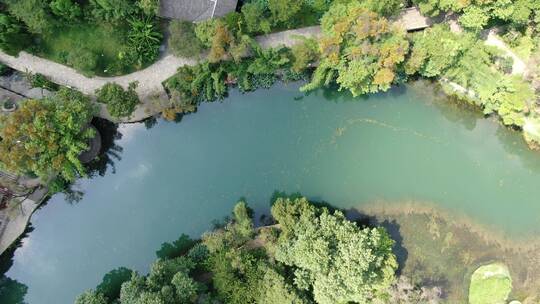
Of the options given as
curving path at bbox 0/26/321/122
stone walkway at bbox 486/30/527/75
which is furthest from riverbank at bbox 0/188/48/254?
stone walkway at bbox 486/30/527/75

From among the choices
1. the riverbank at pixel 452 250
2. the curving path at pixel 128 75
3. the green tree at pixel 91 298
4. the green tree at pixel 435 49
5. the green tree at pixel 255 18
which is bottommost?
the riverbank at pixel 452 250

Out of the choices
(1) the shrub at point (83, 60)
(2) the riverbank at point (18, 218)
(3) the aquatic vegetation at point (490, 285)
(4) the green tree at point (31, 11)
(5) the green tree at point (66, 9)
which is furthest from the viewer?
(2) the riverbank at point (18, 218)

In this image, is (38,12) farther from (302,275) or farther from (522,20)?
(522,20)

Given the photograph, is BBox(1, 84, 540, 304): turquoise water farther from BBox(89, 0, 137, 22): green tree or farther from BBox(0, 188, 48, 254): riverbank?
BBox(89, 0, 137, 22): green tree

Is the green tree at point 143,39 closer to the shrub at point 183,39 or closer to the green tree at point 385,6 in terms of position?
the shrub at point 183,39

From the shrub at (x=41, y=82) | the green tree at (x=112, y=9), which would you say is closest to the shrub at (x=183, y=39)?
the green tree at (x=112, y=9)

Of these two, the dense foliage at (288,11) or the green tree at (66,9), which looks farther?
the green tree at (66,9)
